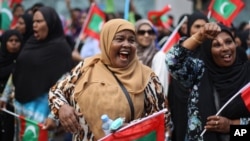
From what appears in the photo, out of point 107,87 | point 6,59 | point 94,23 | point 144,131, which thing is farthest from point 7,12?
point 144,131

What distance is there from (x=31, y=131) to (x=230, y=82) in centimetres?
269

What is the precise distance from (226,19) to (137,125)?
4.21 m

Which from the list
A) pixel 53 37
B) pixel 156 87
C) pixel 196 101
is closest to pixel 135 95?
pixel 156 87

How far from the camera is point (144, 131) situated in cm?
468

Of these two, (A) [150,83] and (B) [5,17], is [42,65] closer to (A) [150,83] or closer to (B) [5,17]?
(A) [150,83]

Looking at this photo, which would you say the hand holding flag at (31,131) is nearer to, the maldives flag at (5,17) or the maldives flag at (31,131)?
the maldives flag at (31,131)

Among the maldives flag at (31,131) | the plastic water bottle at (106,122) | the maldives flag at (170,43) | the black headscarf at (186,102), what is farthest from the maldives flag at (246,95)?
the maldives flag at (170,43)

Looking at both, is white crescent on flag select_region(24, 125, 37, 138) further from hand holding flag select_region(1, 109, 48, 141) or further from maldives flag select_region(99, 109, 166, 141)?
maldives flag select_region(99, 109, 166, 141)

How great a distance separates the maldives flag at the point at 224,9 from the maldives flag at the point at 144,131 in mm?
3929

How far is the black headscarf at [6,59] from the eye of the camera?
8.19m

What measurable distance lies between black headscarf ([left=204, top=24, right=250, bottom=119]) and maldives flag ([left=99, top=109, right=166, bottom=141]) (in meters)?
0.64

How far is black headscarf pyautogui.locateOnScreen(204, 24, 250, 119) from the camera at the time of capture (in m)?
5.17

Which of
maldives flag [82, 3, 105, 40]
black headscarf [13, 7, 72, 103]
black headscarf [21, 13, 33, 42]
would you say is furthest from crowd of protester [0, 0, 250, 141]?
maldives flag [82, 3, 105, 40]

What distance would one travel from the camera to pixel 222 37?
5.34 m
